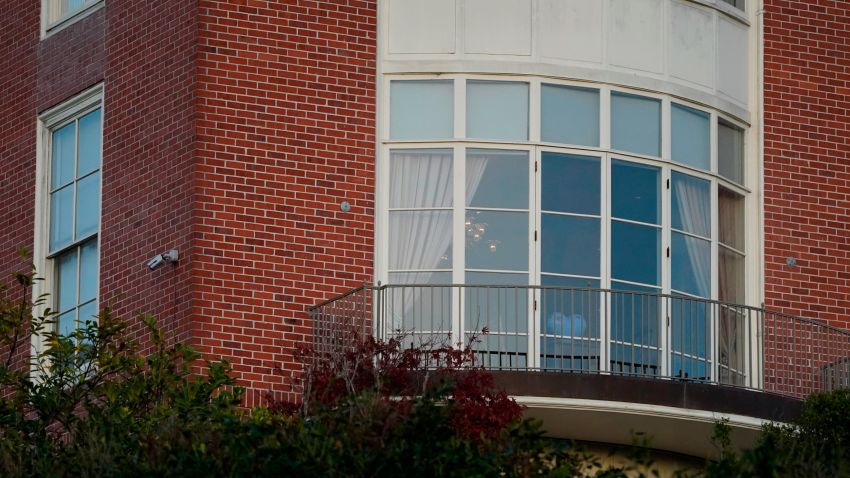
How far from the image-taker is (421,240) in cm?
2414

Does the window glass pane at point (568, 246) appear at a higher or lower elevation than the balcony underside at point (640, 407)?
higher

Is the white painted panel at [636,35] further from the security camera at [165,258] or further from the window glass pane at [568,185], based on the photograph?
the security camera at [165,258]

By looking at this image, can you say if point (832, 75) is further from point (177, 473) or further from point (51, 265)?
point (177, 473)

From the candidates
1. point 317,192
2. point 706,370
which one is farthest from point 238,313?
point 706,370

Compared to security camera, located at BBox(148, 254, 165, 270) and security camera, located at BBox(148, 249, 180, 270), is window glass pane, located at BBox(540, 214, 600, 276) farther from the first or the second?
security camera, located at BBox(148, 254, 165, 270)

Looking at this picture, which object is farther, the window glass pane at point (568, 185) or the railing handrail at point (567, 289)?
the window glass pane at point (568, 185)

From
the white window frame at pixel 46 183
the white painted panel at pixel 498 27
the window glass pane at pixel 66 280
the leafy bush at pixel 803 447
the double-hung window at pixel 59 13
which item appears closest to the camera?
the leafy bush at pixel 803 447

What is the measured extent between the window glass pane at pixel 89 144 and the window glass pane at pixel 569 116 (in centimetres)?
504

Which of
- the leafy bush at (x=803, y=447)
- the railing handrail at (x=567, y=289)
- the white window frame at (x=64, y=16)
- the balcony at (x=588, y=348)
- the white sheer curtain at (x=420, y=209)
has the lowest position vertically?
the leafy bush at (x=803, y=447)

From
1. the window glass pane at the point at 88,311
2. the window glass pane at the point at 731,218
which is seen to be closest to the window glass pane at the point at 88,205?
the window glass pane at the point at 88,311

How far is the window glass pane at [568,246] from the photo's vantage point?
2395 cm

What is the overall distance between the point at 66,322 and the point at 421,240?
14.5 ft

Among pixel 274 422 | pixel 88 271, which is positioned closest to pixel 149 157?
pixel 88 271

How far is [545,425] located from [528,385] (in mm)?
630
